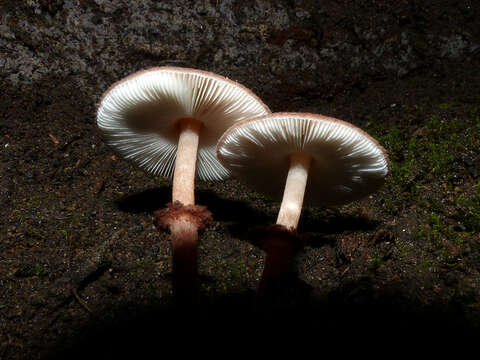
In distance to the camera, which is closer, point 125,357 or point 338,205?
point 125,357

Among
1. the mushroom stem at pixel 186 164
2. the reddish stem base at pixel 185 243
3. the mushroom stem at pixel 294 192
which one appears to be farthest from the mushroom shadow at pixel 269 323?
the mushroom stem at pixel 186 164

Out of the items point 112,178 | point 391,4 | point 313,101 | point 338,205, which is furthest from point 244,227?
point 391,4

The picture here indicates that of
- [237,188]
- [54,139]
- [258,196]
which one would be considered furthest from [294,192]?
[54,139]

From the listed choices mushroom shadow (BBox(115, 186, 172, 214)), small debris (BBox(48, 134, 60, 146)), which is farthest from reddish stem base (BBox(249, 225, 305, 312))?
small debris (BBox(48, 134, 60, 146))

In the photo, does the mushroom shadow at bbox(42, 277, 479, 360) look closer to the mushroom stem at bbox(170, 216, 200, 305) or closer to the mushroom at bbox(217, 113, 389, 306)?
the mushroom stem at bbox(170, 216, 200, 305)

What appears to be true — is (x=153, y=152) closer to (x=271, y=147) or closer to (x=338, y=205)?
(x=271, y=147)

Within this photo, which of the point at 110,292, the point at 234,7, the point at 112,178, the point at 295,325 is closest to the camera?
the point at 295,325

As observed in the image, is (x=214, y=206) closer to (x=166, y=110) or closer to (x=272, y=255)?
(x=166, y=110)

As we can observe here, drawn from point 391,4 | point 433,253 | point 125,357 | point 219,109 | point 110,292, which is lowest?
point 125,357
